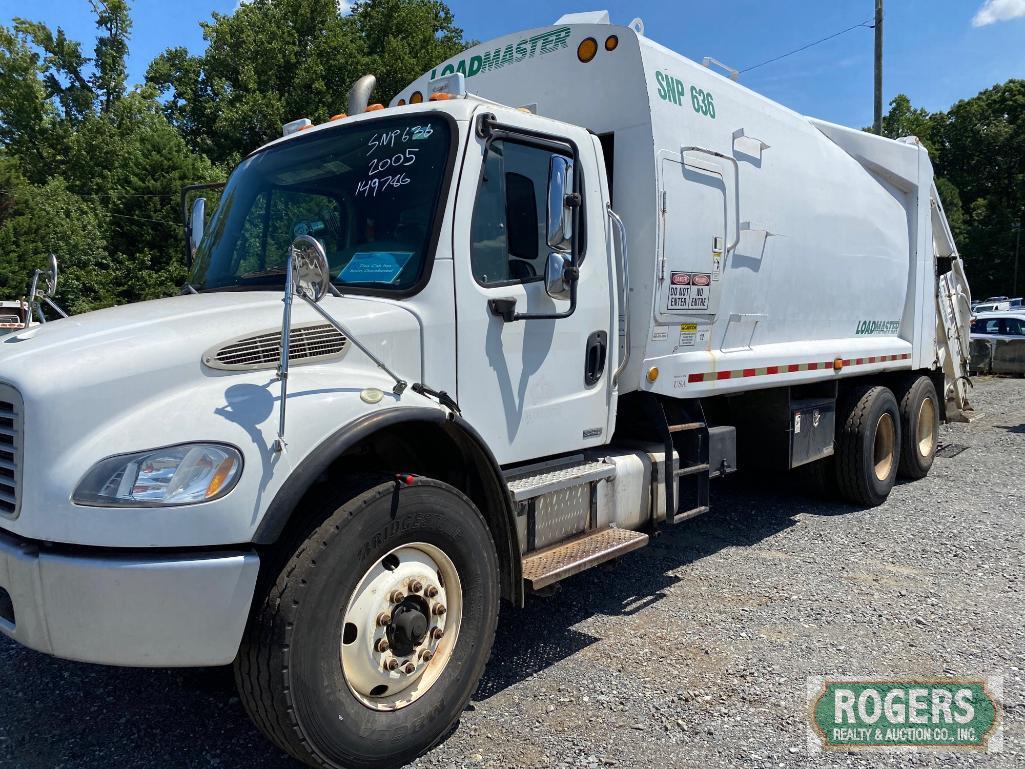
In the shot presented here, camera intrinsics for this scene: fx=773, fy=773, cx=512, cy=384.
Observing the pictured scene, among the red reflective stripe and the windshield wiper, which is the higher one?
the windshield wiper

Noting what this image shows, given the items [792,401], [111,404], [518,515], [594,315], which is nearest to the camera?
[111,404]

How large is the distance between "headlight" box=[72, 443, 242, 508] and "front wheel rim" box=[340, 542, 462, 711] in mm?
669

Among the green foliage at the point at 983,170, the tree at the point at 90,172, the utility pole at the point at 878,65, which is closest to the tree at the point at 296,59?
the tree at the point at 90,172

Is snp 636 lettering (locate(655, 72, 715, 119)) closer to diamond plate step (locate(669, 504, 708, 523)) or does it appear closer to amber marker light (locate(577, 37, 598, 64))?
amber marker light (locate(577, 37, 598, 64))

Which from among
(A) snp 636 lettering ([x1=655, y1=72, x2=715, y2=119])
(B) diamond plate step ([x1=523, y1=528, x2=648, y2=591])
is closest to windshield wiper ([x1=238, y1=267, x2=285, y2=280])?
(B) diamond plate step ([x1=523, y1=528, x2=648, y2=591])

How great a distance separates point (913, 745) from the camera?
3244mm

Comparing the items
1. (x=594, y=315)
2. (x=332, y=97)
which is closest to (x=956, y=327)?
(x=594, y=315)

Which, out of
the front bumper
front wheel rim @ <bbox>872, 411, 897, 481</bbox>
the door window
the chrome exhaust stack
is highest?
the chrome exhaust stack

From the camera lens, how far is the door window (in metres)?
3.54

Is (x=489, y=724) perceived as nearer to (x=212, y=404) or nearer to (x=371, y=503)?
(x=371, y=503)

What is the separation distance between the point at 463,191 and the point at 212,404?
1.48 metres

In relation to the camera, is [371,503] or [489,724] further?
[489,724]

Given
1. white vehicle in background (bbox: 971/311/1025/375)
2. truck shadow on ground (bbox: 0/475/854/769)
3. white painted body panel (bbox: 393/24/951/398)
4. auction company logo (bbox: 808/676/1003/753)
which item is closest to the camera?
truck shadow on ground (bbox: 0/475/854/769)

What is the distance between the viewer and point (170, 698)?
3537 mm
